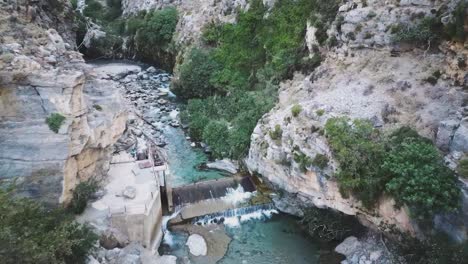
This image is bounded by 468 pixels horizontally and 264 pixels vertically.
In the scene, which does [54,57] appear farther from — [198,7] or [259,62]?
[198,7]

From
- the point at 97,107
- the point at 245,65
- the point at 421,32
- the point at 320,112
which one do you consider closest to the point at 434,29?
the point at 421,32

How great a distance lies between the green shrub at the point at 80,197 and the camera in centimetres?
2350

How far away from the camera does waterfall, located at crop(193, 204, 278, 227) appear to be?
27125mm

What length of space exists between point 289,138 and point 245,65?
615 inches

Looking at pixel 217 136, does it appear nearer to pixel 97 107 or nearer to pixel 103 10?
pixel 97 107

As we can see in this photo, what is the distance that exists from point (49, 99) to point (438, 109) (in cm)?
2003

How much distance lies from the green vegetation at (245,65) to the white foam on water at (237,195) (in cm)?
341

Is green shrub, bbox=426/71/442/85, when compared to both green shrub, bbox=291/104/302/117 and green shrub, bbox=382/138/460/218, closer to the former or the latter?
green shrub, bbox=382/138/460/218

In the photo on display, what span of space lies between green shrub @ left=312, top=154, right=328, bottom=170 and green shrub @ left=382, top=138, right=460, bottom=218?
3.74 m

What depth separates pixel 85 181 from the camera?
24875 millimetres

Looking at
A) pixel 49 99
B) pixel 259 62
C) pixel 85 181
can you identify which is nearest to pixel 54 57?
pixel 49 99

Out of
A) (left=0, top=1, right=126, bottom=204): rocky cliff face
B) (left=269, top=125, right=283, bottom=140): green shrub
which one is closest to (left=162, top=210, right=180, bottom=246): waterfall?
(left=0, top=1, right=126, bottom=204): rocky cliff face

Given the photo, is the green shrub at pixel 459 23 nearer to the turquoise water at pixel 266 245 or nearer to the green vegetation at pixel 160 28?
the turquoise water at pixel 266 245

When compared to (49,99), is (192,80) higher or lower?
lower
